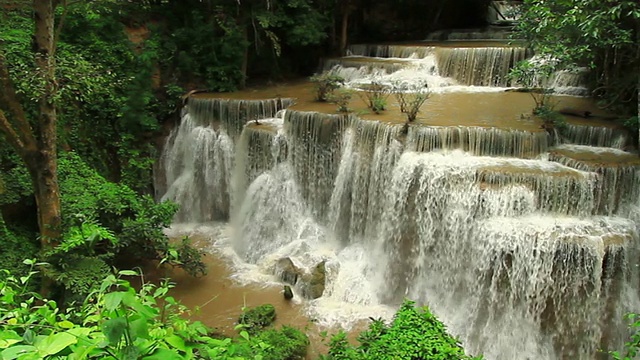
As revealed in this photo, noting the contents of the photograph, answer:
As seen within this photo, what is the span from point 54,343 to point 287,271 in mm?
6688

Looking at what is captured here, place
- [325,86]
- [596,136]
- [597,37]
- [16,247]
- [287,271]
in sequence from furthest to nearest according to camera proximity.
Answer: [325,86], [287,271], [596,136], [16,247], [597,37]

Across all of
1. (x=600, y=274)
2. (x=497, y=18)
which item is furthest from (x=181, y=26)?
(x=497, y=18)

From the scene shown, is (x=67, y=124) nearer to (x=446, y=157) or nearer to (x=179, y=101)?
(x=179, y=101)

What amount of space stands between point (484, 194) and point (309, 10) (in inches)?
334

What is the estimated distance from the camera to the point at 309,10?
13.1 m

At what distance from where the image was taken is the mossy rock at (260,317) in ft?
22.1

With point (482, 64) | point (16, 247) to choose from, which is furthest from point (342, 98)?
point (16, 247)

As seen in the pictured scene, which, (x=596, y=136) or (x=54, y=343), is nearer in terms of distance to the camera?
(x=54, y=343)

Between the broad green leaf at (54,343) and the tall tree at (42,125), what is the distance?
451cm

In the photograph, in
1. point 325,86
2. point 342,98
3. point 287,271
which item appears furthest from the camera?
point 325,86

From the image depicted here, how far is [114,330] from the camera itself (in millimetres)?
1523

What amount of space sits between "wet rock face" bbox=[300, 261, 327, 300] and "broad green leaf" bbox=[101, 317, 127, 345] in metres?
6.40

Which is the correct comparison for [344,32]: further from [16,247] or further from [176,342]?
[176,342]

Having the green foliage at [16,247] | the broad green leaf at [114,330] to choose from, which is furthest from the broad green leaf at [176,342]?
the green foliage at [16,247]
